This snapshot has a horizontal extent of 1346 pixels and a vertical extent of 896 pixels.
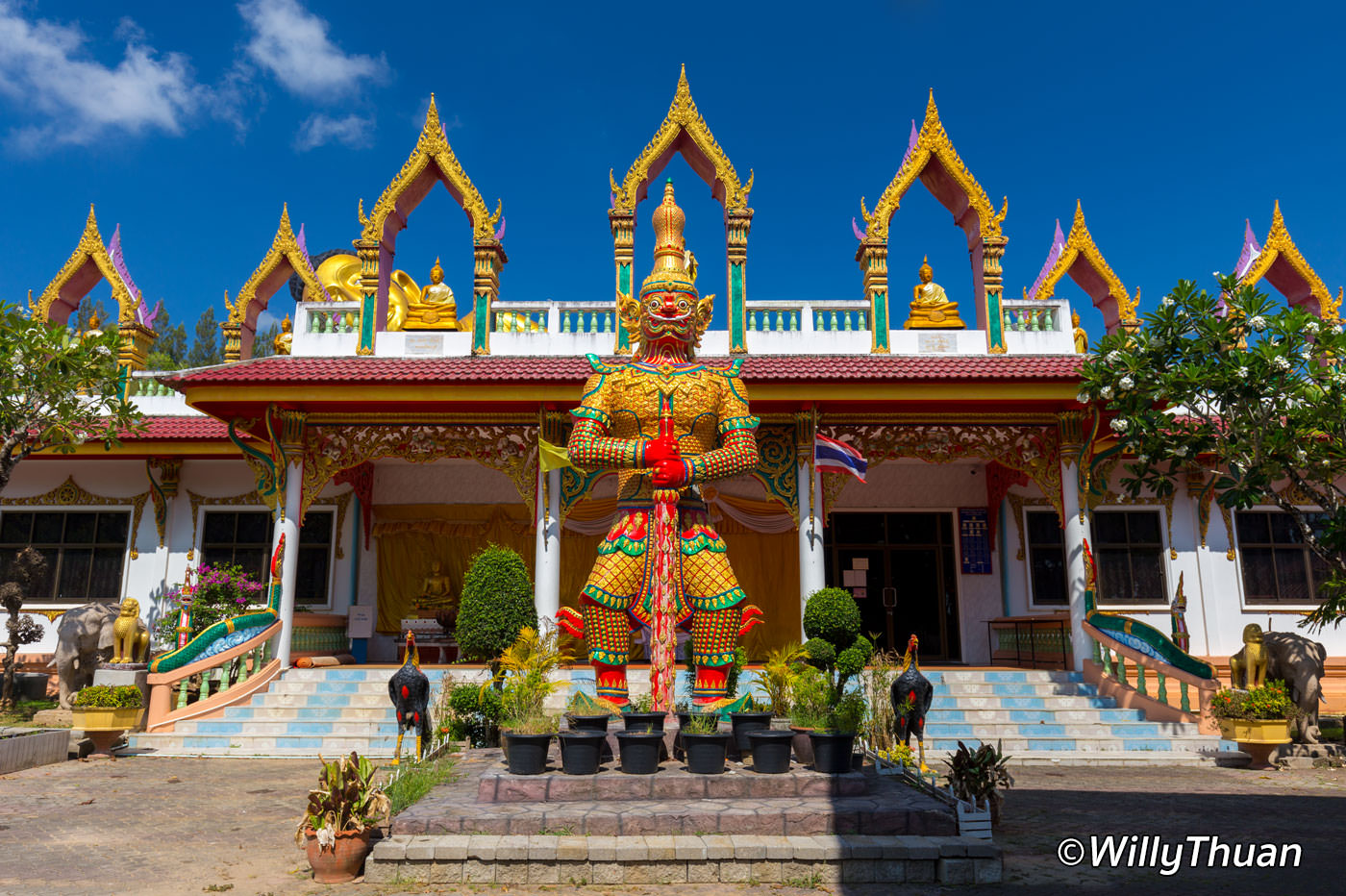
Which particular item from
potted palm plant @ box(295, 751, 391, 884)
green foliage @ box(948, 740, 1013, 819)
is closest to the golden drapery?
green foliage @ box(948, 740, 1013, 819)

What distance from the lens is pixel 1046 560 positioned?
14.0 m

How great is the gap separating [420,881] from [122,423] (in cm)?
810

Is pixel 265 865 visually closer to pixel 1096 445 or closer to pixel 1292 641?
pixel 1292 641

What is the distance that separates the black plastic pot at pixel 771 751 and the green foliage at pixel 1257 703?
6.20m

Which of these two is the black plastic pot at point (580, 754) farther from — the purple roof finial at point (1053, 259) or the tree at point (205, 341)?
the tree at point (205, 341)

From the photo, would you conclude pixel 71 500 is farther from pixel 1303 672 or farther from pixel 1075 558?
pixel 1303 672

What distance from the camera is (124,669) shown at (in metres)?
9.90

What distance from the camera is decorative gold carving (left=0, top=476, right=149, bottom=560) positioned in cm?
1451

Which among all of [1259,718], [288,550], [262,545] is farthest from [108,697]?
[1259,718]

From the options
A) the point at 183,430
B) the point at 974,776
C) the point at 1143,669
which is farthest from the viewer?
the point at 183,430

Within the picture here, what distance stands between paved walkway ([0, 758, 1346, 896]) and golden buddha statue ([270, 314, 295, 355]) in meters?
7.49

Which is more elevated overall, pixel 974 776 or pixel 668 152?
pixel 668 152

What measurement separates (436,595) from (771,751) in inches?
374

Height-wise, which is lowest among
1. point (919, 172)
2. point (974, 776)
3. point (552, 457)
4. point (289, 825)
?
point (289, 825)
